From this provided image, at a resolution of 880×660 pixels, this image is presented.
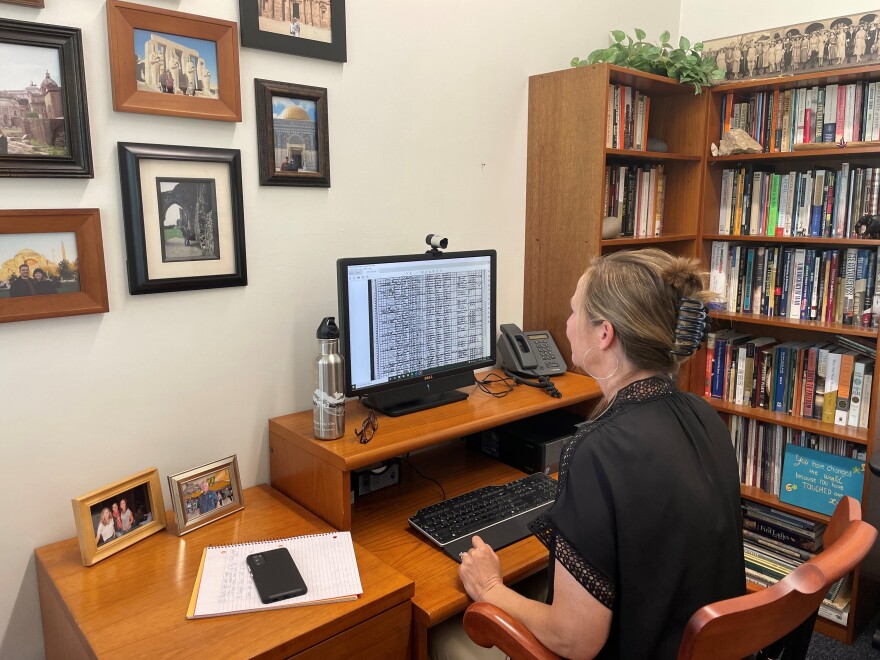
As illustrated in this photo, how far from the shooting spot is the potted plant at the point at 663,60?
7.93 feet

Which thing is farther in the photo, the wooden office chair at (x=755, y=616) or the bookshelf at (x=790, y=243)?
the bookshelf at (x=790, y=243)

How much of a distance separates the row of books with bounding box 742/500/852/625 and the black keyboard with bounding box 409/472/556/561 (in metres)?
1.13

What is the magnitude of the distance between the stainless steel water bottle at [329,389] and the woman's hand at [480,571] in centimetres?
45

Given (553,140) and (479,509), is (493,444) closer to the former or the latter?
(479,509)

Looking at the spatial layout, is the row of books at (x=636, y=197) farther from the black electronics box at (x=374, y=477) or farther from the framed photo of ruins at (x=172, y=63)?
the framed photo of ruins at (x=172, y=63)

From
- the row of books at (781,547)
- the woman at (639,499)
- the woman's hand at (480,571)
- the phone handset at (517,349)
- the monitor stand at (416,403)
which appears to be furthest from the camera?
the row of books at (781,547)

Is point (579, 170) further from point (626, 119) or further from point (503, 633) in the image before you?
point (503, 633)

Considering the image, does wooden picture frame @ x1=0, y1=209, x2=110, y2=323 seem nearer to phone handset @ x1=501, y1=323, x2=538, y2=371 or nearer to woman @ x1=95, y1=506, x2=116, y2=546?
woman @ x1=95, y1=506, x2=116, y2=546

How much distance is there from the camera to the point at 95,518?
1.47m

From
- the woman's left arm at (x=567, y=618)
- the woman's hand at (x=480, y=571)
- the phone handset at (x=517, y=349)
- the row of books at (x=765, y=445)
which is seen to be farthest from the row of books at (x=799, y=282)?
the woman's left arm at (x=567, y=618)

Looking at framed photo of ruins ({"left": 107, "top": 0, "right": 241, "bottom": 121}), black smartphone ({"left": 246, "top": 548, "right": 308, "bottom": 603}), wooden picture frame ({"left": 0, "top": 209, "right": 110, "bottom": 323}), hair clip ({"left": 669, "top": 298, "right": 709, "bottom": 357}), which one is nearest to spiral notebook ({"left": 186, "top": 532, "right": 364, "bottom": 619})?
black smartphone ({"left": 246, "top": 548, "right": 308, "bottom": 603})

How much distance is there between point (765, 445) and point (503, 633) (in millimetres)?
1782

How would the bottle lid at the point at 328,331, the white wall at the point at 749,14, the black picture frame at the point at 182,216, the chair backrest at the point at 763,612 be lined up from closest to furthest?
1. the chair backrest at the point at 763,612
2. the black picture frame at the point at 182,216
3. the bottle lid at the point at 328,331
4. the white wall at the point at 749,14

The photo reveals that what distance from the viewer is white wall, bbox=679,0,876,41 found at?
8.47 feet
